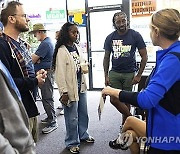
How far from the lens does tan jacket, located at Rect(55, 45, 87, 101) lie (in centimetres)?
253

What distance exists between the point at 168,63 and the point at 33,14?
18.2 feet

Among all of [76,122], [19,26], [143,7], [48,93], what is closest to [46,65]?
[48,93]

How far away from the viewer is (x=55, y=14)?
5.96 metres

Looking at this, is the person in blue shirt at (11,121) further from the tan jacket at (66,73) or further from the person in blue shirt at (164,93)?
the tan jacket at (66,73)

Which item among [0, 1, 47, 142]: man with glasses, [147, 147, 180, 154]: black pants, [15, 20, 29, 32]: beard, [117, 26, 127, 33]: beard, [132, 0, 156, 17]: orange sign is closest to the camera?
[147, 147, 180, 154]: black pants

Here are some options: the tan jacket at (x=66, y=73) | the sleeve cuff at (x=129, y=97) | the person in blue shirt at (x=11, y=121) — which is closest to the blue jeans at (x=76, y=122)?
the tan jacket at (x=66, y=73)

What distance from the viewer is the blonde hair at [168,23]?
129cm

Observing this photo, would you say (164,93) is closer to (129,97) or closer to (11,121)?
(129,97)

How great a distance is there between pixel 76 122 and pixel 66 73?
1.96 ft

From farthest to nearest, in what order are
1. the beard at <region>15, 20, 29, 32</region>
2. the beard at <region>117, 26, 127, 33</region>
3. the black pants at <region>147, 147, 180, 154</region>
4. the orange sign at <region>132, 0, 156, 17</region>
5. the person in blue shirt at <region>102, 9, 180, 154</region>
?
the orange sign at <region>132, 0, 156, 17</region>
the beard at <region>117, 26, 127, 33</region>
the beard at <region>15, 20, 29, 32</region>
the black pants at <region>147, 147, 180, 154</region>
the person in blue shirt at <region>102, 9, 180, 154</region>

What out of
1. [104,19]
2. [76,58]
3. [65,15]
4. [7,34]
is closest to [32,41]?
[65,15]

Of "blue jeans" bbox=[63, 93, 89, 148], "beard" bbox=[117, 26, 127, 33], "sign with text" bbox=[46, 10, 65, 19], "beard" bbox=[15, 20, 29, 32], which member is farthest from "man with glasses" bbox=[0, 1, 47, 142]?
"sign with text" bbox=[46, 10, 65, 19]

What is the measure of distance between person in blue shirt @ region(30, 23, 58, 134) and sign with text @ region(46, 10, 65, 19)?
95.6 inches

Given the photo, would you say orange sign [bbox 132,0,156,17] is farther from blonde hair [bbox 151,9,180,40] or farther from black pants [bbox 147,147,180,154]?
black pants [bbox 147,147,180,154]
